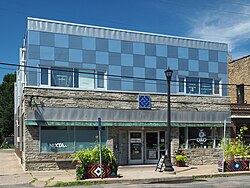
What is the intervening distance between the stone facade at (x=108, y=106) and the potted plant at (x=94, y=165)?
3.97 metres

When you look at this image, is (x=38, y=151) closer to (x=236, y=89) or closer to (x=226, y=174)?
(x=226, y=174)

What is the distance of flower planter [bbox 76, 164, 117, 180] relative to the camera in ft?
51.3

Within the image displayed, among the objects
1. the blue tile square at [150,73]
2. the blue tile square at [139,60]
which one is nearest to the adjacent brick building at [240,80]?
the blue tile square at [150,73]

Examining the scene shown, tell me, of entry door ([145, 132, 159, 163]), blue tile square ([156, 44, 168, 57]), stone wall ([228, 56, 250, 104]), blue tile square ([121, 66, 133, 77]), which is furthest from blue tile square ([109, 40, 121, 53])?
stone wall ([228, 56, 250, 104])

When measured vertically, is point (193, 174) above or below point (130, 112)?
below

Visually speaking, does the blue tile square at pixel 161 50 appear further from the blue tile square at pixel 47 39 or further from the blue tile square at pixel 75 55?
the blue tile square at pixel 47 39

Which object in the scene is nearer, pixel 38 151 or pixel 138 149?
pixel 38 151

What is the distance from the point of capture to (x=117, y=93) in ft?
69.9

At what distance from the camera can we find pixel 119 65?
21719 mm

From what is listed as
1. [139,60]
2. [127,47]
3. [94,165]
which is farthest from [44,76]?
[94,165]

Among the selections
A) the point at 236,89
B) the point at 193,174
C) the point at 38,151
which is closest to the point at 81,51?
the point at 38,151

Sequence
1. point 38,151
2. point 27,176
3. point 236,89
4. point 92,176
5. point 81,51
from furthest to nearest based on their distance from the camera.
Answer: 1. point 236,89
2. point 81,51
3. point 38,151
4. point 27,176
5. point 92,176

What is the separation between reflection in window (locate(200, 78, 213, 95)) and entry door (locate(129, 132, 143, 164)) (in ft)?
17.9

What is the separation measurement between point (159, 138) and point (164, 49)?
5.70 metres
